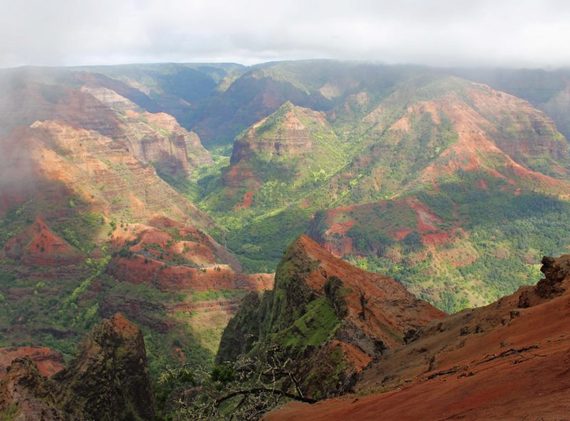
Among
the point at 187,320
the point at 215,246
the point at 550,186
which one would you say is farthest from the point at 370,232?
→ the point at 187,320

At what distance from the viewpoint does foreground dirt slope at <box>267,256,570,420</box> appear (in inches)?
564

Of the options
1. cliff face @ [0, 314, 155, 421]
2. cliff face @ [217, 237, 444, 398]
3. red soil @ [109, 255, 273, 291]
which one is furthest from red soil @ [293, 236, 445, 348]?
red soil @ [109, 255, 273, 291]

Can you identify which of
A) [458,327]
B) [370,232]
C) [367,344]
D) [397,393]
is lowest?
[370,232]

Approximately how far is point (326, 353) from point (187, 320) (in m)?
66.1

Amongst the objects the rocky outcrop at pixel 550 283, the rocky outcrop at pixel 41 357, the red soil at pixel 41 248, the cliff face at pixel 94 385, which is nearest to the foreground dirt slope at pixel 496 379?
the rocky outcrop at pixel 550 283

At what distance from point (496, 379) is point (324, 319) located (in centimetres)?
3705

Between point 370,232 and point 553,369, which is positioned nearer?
point 553,369

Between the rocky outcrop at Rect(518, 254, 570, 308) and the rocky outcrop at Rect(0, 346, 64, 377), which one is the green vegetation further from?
the rocky outcrop at Rect(0, 346, 64, 377)

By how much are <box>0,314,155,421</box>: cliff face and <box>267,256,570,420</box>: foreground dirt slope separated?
23400 millimetres

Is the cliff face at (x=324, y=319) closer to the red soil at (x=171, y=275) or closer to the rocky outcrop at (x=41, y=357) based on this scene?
the rocky outcrop at (x=41, y=357)

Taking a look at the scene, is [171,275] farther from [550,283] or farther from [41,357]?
[550,283]

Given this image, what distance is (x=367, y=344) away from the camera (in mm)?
43562

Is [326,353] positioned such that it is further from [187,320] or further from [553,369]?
[187,320]

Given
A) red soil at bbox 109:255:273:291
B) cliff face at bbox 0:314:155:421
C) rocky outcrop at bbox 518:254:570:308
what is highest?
rocky outcrop at bbox 518:254:570:308
